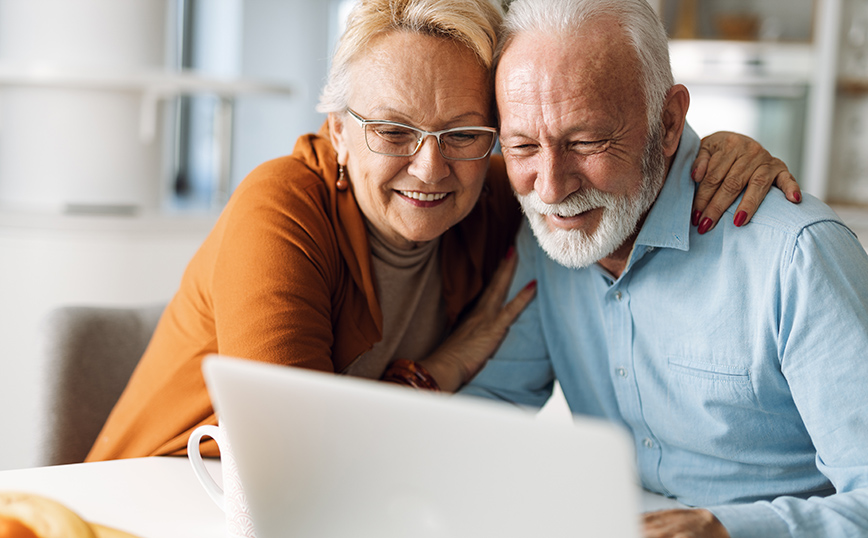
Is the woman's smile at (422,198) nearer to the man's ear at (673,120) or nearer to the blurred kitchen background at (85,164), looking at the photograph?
the man's ear at (673,120)

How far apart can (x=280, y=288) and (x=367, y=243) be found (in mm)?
228

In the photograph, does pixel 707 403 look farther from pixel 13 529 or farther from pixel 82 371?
pixel 82 371

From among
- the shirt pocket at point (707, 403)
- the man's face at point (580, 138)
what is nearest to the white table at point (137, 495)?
the shirt pocket at point (707, 403)

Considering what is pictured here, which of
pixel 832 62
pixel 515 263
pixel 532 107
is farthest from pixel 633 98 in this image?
pixel 832 62

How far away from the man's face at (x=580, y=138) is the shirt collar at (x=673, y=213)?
20 millimetres

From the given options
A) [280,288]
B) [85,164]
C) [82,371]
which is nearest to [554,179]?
[280,288]

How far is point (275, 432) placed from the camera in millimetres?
690

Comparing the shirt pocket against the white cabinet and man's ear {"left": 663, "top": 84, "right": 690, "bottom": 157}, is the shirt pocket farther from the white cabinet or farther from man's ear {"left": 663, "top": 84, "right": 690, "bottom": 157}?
the white cabinet

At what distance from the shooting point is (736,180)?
1199mm

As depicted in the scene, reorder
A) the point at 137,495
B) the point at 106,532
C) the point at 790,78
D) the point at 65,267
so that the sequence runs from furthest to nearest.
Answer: the point at 790,78 → the point at 65,267 → the point at 137,495 → the point at 106,532

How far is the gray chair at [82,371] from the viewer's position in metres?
1.55

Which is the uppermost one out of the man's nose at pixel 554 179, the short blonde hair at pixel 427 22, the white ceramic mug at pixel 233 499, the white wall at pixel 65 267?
the short blonde hair at pixel 427 22

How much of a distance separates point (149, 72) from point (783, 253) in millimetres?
2167

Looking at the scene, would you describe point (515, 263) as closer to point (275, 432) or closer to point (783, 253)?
point (783, 253)
